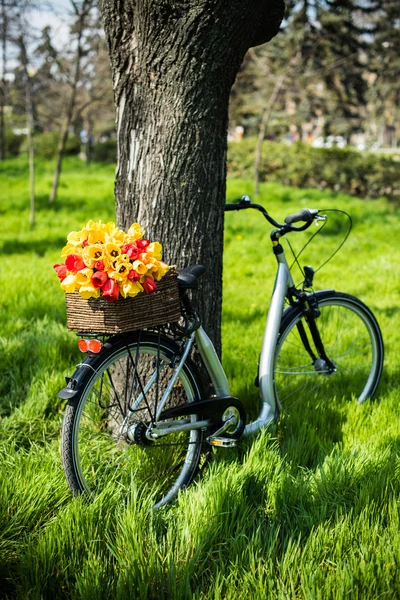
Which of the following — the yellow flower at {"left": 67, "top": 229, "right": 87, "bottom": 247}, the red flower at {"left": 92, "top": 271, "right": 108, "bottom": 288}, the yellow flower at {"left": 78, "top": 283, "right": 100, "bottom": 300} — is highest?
the yellow flower at {"left": 67, "top": 229, "right": 87, "bottom": 247}

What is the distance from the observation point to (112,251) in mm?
2256

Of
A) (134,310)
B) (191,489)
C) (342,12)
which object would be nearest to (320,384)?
(191,489)

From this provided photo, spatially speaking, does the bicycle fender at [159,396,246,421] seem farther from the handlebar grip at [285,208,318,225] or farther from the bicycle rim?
the handlebar grip at [285,208,318,225]

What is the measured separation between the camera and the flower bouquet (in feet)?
7.22

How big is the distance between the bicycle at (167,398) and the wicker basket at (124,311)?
83mm

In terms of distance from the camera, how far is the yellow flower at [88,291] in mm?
2186

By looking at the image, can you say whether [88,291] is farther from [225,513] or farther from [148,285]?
[225,513]

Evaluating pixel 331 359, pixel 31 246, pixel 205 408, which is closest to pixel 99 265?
pixel 205 408

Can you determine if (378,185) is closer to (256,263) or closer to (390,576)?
(256,263)

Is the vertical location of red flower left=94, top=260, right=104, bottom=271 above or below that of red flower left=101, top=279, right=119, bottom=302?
above

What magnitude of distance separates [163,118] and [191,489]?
1604 millimetres

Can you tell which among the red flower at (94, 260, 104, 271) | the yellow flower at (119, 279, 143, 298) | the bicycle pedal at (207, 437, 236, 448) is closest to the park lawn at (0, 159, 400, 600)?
the bicycle pedal at (207, 437, 236, 448)

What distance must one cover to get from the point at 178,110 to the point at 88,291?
102cm

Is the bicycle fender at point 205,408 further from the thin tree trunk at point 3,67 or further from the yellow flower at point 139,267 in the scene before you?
the thin tree trunk at point 3,67
